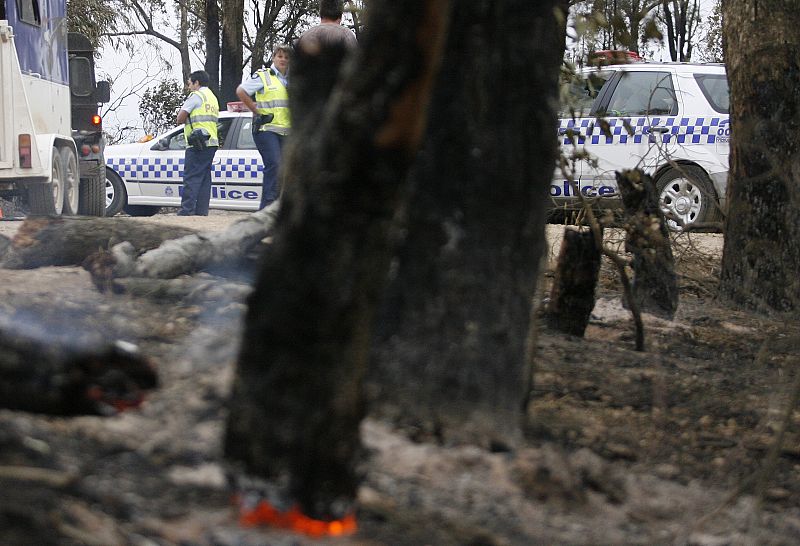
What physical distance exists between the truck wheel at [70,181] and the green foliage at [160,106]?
1968cm

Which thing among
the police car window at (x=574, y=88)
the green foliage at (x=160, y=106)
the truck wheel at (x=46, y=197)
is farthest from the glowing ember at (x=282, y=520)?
the green foliage at (x=160, y=106)

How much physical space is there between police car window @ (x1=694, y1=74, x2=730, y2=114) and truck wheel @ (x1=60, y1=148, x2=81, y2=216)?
5.80 m

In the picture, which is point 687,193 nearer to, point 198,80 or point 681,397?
point 198,80

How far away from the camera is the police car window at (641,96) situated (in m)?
9.96

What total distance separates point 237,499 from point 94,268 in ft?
9.44

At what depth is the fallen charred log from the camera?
2.66 m

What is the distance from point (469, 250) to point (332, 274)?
98cm

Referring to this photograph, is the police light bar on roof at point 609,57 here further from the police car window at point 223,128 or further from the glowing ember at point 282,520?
the police car window at point 223,128

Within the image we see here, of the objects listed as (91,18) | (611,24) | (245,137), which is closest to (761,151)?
(611,24)

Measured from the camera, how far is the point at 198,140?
35.4ft

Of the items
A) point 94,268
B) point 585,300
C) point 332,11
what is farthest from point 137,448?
point 332,11

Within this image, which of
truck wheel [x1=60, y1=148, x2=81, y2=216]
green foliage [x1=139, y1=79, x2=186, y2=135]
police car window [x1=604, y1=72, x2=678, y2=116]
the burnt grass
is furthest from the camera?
green foliage [x1=139, y1=79, x2=186, y2=135]

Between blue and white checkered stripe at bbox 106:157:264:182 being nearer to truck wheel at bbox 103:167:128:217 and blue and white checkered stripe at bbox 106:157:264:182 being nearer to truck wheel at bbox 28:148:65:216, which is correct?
truck wheel at bbox 103:167:128:217

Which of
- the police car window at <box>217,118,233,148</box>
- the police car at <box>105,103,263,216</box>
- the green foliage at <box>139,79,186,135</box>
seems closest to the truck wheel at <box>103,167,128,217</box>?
the police car at <box>105,103,263,216</box>
